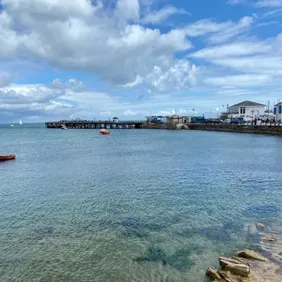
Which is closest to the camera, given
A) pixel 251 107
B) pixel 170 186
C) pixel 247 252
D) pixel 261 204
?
pixel 247 252

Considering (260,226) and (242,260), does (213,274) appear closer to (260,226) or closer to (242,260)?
(242,260)

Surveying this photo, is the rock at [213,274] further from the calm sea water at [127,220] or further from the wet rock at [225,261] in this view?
the wet rock at [225,261]

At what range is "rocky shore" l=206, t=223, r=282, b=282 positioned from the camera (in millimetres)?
10797

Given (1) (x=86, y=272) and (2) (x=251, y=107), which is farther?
(2) (x=251, y=107)

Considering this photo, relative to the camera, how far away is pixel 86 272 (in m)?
11.8

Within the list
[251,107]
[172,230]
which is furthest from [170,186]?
[251,107]

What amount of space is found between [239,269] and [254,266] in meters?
1.09

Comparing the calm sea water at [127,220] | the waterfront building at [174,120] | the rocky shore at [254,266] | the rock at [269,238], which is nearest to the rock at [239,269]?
the rocky shore at [254,266]

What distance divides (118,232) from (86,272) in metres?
4.15

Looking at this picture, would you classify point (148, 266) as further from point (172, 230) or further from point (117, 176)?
point (117, 176)

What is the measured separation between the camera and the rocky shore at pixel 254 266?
10797 mm

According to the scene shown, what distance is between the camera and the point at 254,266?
11703 mm

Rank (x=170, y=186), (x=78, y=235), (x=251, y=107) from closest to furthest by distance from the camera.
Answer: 1. (x=78, y=235)
2. (x=170, y=186)
3. (x=251, y=107)

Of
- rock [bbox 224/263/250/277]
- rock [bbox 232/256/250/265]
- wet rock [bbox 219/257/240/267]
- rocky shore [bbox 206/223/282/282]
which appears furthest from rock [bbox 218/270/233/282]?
rock [bbox 232/256/250/265]
